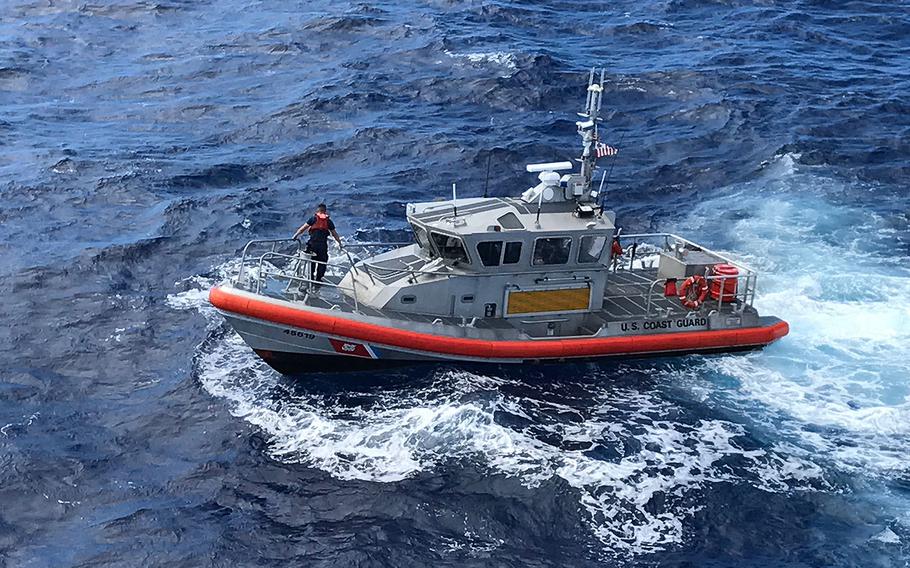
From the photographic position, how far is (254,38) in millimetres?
41125

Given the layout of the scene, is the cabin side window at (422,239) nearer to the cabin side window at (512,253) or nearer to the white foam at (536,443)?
the cabin side window at (512,253)

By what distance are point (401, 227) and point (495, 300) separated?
21.1 ft

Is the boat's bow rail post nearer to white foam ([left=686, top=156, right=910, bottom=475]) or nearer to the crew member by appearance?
the crew member

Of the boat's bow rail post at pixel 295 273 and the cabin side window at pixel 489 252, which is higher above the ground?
the cabin side window at pixel 489 252

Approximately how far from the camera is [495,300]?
21.9m

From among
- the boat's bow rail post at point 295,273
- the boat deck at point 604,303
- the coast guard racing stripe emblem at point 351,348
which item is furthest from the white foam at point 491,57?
the coast guard racing stripe emblem at point 351,348

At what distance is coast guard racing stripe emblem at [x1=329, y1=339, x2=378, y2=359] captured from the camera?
817 inches

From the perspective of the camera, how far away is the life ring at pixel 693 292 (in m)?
22.5

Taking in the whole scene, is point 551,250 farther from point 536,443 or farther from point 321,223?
point 321,223

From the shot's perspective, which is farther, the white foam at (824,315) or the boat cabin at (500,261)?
the boat cabin at (500,261)

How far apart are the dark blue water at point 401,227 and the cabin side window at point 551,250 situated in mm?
2221

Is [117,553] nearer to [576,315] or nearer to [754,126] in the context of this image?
[576,315]

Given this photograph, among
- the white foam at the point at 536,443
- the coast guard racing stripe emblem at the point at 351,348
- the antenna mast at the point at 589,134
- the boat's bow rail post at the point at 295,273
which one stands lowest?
the white foam at the point at 536,443

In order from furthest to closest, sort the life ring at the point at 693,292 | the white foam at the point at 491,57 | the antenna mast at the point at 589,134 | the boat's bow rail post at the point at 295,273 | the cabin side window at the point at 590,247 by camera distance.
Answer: the white foam at the point at 491,57
the life ring at the point at 693,292
the antenna mast at the point at 589,134
the cabin side window at the point at 590,247
the boat's bow rail post at the point at 295,273
